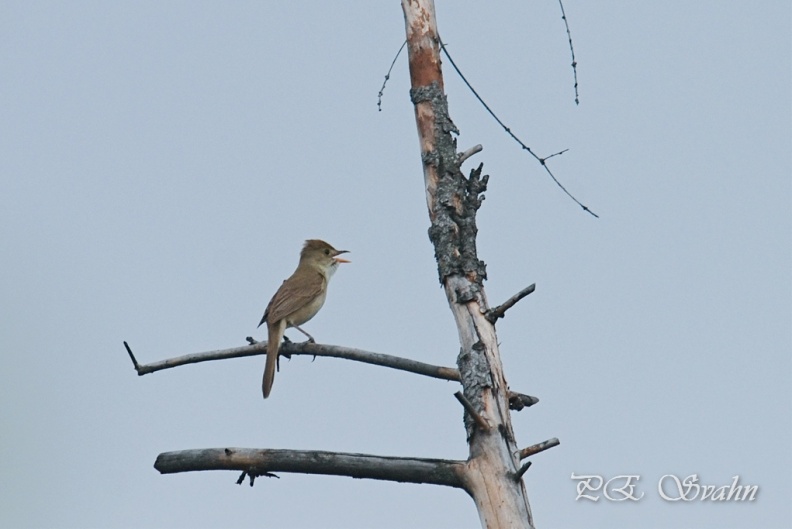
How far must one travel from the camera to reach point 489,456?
15.6ft

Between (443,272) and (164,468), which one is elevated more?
(443,272)

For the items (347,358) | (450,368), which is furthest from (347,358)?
(450,368)

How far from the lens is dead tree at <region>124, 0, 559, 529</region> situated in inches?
184

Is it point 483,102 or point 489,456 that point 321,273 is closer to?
point 483,102

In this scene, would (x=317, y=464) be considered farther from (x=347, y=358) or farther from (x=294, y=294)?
(x=294, y=294)

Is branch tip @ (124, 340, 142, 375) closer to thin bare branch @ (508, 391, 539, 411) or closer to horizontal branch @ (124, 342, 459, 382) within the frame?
horizontal branch @ (124, 342, 459, 382)

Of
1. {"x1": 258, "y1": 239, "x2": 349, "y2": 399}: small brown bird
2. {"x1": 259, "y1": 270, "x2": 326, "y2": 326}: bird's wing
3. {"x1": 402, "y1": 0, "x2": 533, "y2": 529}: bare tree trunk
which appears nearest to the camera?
{"x1": 402, "y1": 0, "x2": 533, "y2": 529}: bare tree trunk

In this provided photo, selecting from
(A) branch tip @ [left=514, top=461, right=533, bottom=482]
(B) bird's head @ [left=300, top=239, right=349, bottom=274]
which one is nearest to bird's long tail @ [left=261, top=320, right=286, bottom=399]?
(B) bird's head @ [left=300, top=239, right=349, bottom=274]

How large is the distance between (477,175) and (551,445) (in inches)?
64.4

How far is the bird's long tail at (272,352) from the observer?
7.94 meters

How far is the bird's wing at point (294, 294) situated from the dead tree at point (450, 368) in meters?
2.15

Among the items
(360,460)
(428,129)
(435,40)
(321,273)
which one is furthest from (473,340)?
(321,273)

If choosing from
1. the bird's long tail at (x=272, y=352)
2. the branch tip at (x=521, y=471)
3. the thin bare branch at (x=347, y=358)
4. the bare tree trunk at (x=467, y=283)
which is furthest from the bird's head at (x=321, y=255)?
the branch tip at (x=521, y=471)

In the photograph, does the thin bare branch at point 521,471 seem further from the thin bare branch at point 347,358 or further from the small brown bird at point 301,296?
the small brown bird at point 301,296
